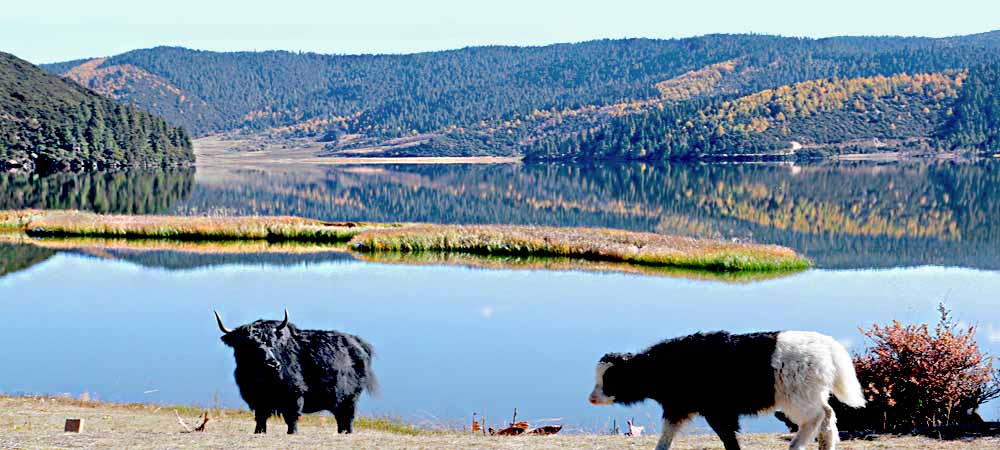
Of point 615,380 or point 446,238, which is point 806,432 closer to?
point 615,380

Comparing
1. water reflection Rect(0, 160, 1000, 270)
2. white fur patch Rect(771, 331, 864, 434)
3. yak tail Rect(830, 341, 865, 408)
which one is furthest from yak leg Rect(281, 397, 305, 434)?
water reflection Rect(0, 160, 1000, 270)

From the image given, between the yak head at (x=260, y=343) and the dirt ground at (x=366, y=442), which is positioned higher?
the yak head at (x=260, y=343)

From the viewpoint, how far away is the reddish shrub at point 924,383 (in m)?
14.2

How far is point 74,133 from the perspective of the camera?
158250mm

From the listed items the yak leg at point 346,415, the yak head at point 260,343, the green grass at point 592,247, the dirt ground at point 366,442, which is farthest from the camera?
the green grass at point 592,247

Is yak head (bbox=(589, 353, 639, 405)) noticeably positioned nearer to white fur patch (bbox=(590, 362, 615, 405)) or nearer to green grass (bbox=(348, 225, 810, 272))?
white fur patch (bbox=(590, 362, 615, 405))

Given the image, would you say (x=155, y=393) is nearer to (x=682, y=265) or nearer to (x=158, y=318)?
(x=158, y=318)

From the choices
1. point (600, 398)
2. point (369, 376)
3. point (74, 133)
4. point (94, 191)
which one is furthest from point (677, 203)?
point (74, 133)

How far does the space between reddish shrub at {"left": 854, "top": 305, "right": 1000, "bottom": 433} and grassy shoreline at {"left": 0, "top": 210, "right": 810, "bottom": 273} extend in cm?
2867

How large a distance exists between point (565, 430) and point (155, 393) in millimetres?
8401

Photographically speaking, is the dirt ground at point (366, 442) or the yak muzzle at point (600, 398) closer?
the yak muzzle at point (600, 398)

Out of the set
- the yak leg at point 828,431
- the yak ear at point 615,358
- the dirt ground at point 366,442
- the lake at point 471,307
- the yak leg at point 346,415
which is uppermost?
the yak ear at point 615,358

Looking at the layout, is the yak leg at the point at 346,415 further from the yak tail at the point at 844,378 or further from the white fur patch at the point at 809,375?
the yak tail at the point at 844,378

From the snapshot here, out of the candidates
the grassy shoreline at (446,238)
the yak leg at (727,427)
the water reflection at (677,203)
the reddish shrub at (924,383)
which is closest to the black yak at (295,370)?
the yak leg at (727,427)
